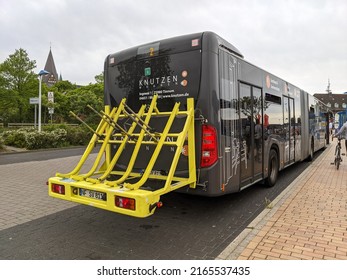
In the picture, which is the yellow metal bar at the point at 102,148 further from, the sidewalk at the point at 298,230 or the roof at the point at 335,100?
the roof at the point at 335,100

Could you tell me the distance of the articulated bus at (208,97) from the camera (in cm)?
454

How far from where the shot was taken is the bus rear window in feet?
15.4

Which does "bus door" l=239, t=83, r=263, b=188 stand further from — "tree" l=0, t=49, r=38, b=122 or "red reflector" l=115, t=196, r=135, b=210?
"tree" l=0, t=49, r=38, b=122

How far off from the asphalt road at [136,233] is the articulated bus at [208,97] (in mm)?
543

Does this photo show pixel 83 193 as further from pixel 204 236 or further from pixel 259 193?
pixel 259 193

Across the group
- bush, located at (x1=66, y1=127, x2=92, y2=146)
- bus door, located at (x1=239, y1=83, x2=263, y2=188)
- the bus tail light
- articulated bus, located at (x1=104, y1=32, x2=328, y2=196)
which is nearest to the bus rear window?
articulated bus, located at (x1=104, y1=32, x2=328, y2=196)

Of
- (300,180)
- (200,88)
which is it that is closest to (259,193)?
(300,180)

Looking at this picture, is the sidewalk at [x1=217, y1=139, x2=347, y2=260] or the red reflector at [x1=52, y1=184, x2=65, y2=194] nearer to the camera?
the sidewalk at [x1=217, y1=139, x2=347, y2=260]

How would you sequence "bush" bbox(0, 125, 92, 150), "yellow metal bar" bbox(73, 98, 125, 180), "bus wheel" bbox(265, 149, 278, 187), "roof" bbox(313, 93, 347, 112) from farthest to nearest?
"roof" bbox(313, 93, 347, 112) < "bush" bbox(0, 125, 92, 150) < "bus wheel" bbox(265, 149, 278, 187) < "yellow metal bar" bbox(73, 98, 125, 180)

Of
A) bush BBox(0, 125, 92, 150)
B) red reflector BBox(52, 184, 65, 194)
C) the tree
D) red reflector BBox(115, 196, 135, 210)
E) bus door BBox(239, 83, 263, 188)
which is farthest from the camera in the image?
the tree

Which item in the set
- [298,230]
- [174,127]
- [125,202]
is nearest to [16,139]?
[174,127]

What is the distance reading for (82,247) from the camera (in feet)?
12.7

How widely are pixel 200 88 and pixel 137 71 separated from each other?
136 centimetres

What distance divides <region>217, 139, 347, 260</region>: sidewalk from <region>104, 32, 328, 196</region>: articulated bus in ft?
2.48
